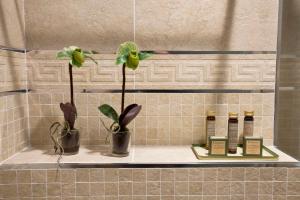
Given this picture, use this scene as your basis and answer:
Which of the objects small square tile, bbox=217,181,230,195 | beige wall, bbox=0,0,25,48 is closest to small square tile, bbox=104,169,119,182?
small square tile, bbox=217,181,230,195

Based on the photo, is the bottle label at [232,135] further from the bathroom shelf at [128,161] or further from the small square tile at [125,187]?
the small square tile at [125,187]

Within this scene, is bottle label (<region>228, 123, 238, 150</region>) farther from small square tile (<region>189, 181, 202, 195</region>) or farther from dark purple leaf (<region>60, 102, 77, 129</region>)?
dark purple leaf (<region>60, 102, 77, 129</region>)

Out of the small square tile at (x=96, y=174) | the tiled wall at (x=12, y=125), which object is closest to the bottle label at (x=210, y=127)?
the small square tile at (x=96, y=174)

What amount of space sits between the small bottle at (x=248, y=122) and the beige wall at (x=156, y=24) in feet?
0.90

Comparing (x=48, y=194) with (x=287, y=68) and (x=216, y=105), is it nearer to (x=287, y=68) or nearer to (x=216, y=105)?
(x=216, y=105)

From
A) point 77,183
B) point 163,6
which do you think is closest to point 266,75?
point 163,6

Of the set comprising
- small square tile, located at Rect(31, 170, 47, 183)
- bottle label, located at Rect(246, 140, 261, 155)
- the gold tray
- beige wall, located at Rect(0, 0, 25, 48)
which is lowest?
small square tile, located at Rect(31, 170, 47, 183)

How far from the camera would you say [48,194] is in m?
0.95

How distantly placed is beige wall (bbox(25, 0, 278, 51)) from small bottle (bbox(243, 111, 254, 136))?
28 centimetres

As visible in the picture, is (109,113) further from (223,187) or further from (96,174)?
(223,187)

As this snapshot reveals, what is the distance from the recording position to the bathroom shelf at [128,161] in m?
0.96

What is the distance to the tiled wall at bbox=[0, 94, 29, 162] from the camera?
985 millimetres

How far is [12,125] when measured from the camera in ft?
3.46

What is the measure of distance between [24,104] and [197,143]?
0.73 m
